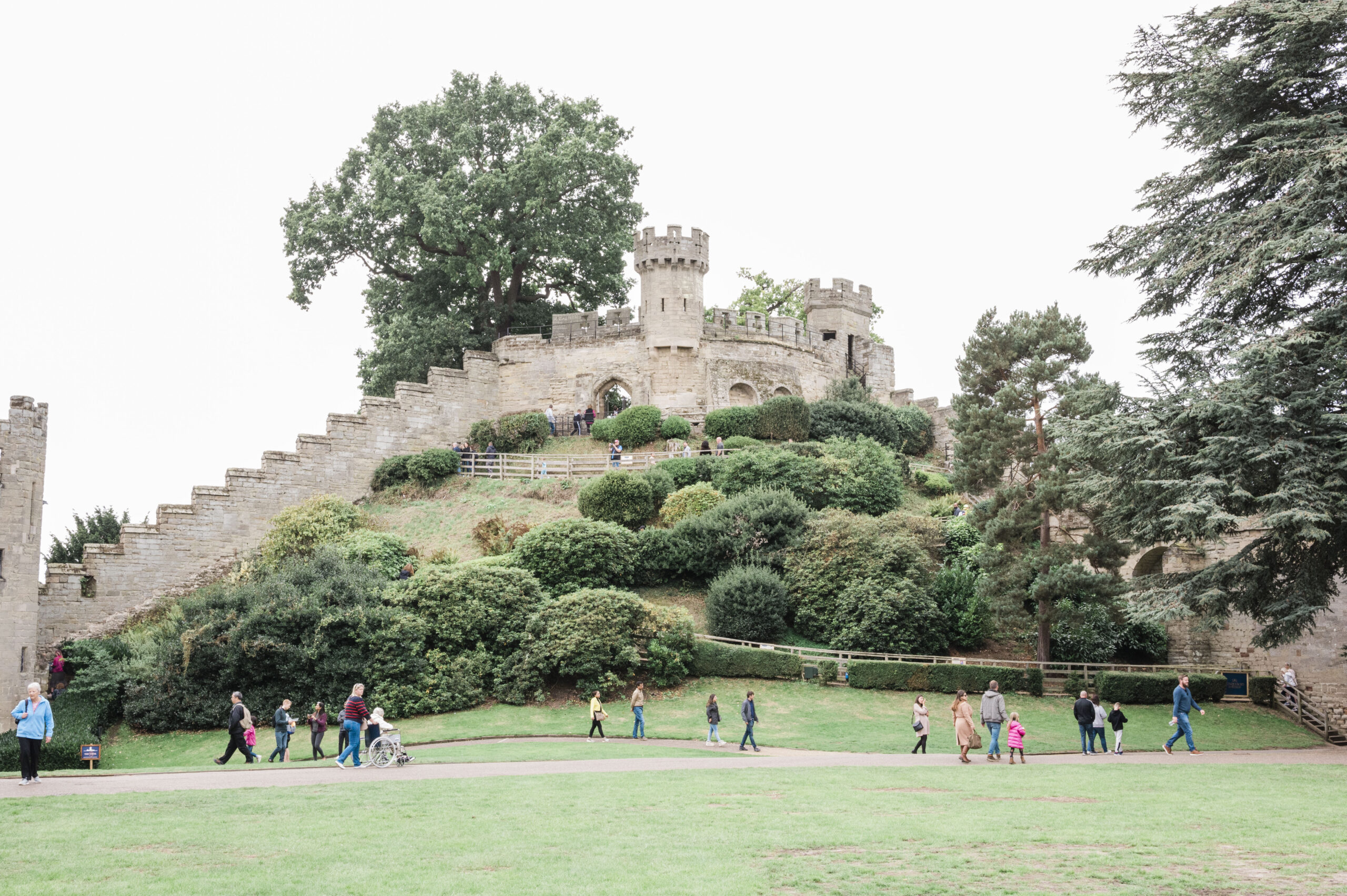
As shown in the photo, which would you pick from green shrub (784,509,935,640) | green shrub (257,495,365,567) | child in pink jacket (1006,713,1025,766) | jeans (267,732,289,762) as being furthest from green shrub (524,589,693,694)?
green shrub (257,495,365,567)

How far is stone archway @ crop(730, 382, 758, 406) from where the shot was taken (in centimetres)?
4888

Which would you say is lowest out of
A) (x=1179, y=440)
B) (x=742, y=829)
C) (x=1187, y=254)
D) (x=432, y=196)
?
(x=742, y=829)

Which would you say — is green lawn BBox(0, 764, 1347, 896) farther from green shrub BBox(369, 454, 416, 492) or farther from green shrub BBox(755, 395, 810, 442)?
green shrub BBox(755, 395, 810, 442)

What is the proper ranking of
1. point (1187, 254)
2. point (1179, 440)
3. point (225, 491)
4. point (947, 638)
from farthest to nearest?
1. point (225, 491)
2. point (947, 638)
3. point (1187, 254)
4. point (1179, 440)

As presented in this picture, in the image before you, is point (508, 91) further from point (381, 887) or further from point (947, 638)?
point (381, 887)

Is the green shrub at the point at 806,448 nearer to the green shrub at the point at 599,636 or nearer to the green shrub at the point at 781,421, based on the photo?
the green shrub at the point at 781,421

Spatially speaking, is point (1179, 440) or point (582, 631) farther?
point (582, 631)

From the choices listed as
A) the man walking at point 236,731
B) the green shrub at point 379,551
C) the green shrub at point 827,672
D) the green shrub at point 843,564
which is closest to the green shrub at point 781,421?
the green shrub at point 843,564

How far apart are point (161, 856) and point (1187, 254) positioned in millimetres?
21952

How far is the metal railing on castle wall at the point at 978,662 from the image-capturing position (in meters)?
29.3

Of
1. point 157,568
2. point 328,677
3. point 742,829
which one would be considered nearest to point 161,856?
point 742,829

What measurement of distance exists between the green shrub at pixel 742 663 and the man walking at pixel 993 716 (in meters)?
8.96

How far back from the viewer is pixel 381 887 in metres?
8.90

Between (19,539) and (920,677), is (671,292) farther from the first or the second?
(19,539)
